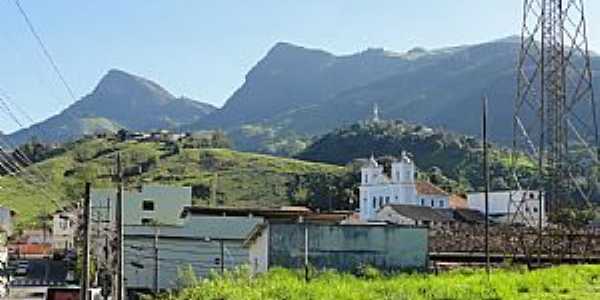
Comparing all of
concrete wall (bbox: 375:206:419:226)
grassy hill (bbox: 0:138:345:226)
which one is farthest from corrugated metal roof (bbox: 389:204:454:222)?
grassy hill (bbox: 0:138:345:226)

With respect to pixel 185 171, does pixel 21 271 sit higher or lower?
lower

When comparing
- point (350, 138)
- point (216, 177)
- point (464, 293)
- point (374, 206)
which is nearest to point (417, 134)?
point (350, 138)

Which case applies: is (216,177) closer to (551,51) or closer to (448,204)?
(448,204)

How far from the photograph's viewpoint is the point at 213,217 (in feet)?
162

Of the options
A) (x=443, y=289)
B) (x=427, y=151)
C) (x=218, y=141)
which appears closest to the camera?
(x=443, y=289)

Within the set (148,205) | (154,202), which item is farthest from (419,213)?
(148,205)

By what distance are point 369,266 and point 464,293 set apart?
14056mm

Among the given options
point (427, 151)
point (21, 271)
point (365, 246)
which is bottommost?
A: point (21, 271)

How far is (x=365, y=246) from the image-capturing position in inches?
1287

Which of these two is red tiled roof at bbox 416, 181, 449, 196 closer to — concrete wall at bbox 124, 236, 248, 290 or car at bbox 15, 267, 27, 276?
concrete wall at bbox 124, 236, 248, 290

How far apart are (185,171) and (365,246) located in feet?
230

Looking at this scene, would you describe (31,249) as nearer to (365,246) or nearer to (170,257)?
(170,257)

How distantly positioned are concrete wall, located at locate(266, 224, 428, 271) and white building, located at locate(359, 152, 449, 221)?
131 ft

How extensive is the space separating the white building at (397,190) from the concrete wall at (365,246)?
39.8 metres
